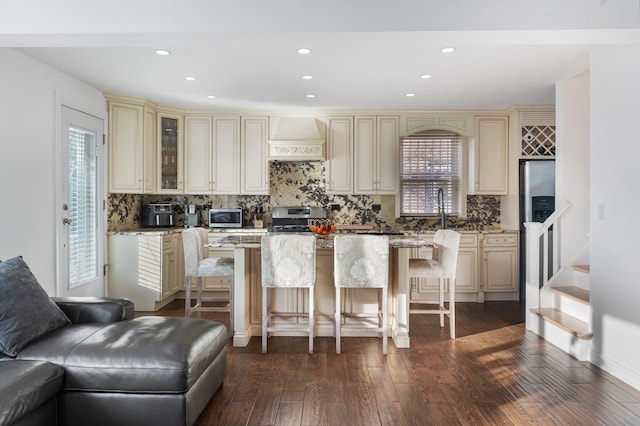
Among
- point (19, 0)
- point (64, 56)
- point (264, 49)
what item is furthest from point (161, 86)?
point (19, 0)

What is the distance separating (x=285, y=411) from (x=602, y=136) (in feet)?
10.1

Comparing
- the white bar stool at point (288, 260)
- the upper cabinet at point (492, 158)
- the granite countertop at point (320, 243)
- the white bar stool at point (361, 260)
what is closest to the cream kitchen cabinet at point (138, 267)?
the granite countertop at point (320, 243)

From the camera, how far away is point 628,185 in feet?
10.1

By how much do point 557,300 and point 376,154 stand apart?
2799 mm

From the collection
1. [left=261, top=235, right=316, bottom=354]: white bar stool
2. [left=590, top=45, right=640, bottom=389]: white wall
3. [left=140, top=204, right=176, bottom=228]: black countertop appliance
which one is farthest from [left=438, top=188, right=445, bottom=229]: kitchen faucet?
[left=140, top=204, right=176, bottom=228]: black countertop appliance

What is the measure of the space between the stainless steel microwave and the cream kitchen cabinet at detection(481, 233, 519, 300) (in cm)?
322

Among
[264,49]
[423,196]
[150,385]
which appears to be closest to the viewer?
[150,385]

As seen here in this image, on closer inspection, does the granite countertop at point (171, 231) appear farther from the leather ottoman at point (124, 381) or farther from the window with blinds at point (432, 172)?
the leather ottoman at point (124, 381)

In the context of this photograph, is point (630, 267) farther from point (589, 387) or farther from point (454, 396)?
point (454, 396)

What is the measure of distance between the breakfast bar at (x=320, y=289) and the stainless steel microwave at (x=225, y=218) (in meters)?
1.83

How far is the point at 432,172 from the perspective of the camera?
603 cm

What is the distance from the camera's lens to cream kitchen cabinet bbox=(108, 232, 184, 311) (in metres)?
5.05

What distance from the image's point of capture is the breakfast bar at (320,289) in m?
3.85

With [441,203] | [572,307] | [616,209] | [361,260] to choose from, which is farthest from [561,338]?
[441,203]
